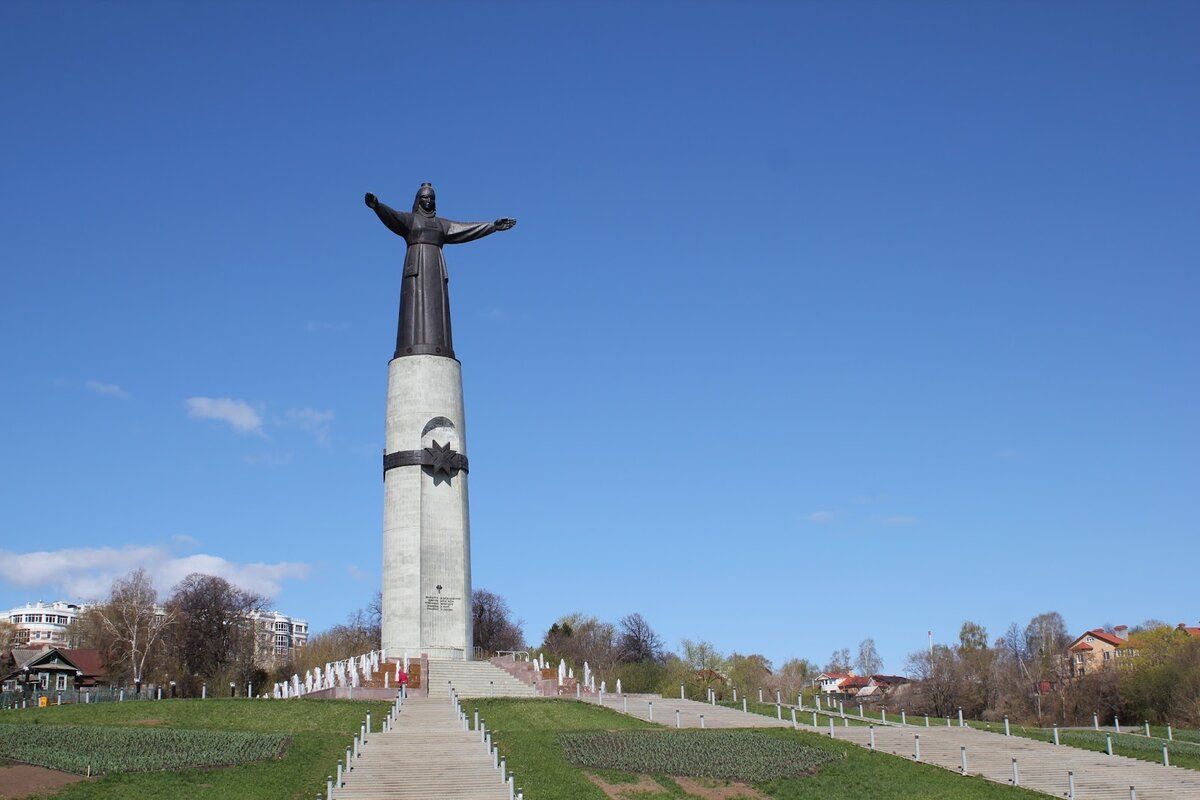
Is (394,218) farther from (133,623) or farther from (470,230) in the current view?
(133,623)

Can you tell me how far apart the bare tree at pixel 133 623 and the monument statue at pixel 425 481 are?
1051 inches

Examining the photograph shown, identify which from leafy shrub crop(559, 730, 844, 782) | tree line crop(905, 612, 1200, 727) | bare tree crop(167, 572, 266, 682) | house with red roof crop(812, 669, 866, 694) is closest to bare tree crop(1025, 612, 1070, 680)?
tree line crop(905, 612, 1200, 727)

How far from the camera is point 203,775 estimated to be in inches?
1153

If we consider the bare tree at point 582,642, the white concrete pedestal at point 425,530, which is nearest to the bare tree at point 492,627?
the bare tree at point 582,642

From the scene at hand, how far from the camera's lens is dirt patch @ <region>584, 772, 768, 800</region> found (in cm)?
2983

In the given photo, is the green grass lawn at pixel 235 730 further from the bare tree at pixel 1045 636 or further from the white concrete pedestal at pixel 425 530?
the bare tree at pixel 1045 636

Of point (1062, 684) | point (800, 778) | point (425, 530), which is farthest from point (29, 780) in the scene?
point (1062, 684)

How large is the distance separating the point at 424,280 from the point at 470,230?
3.75 metres

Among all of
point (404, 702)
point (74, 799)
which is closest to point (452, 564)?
point (404, 702)

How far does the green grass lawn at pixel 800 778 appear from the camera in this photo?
30125mm

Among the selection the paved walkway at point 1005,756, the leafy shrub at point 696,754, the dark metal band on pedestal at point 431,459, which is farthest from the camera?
the dark metal band on pedestal at point 431,459

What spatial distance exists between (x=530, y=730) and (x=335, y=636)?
6065cm

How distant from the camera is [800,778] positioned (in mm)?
32188

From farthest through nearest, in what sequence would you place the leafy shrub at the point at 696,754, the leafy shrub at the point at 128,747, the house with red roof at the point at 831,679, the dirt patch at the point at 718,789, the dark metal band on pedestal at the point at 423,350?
the house with red roof at the point at 831,679
the dark metal band on pedestal at the point at 423,350
the leafy shrub at the point at 696,754
the dirt patch at the point at 718,789
the leafy shrub at the point at 128,747
